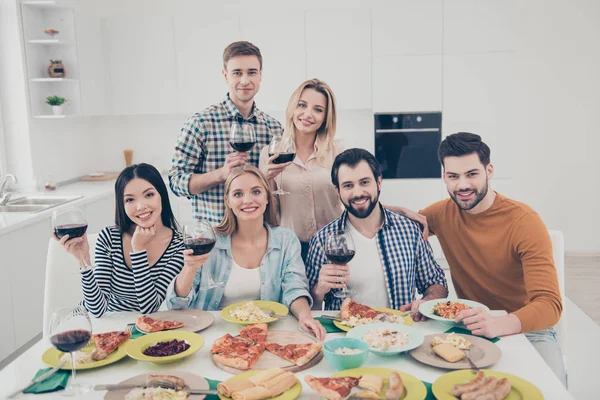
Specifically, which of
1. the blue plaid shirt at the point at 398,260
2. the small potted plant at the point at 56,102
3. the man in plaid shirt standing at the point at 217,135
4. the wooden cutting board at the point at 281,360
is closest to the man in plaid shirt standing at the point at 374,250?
the blue plaid shirt at the point at 398,260

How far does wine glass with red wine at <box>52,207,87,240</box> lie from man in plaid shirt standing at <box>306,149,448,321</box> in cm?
90

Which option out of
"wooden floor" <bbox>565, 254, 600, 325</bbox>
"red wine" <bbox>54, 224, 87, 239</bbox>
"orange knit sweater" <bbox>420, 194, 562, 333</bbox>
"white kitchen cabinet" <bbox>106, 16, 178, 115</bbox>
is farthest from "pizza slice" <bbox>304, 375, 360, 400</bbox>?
"white kitchen cabinet" <bbox>106, 16, 178, 115</bbox>

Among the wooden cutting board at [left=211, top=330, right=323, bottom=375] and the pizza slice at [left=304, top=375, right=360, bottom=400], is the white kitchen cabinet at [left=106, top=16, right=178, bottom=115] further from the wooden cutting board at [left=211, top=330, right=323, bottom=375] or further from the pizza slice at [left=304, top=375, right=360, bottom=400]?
the pizza slice at [left=304, top=375, right=360, bottom=400]

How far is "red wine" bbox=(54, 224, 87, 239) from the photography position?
2047 mm

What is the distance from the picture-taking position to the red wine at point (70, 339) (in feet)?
4.87

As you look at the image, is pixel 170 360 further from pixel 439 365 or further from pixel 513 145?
pixel 513 145

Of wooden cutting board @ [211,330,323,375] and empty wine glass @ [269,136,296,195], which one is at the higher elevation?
empty wine glass @ [269,136,296,195]

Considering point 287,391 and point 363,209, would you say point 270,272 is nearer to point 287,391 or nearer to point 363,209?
point 363,209

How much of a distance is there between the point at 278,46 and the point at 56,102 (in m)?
1.92

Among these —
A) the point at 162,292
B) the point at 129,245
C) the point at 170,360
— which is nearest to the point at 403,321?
the point at 170,360

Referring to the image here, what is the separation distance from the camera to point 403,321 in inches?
75.1

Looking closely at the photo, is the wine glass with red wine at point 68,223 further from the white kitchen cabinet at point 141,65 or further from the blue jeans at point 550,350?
the white kitchen cabinet at point 141,65

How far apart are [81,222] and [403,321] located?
118 centimetres

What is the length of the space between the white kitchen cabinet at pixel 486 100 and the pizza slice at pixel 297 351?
12.4 ft
